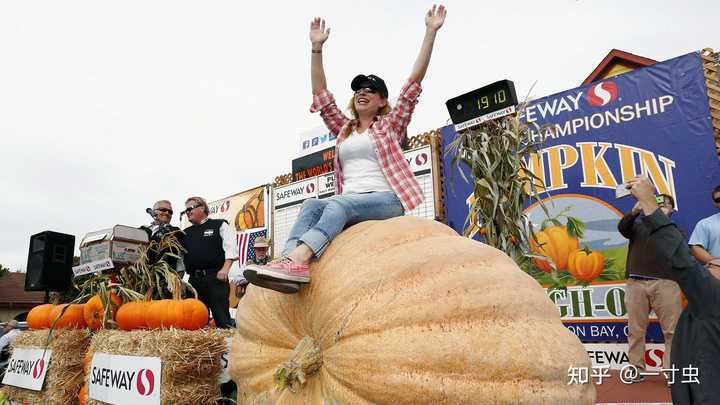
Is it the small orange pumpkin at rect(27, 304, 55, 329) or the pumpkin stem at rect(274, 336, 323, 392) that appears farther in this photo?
the small orange pumpkin at rect(27, 304, 55, 329)

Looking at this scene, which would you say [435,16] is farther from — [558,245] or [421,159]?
[421,159]

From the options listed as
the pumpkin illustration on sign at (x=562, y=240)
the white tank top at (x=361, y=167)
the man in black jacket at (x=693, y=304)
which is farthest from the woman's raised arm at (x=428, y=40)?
the pumpkin illustration on sign at (x=562, y=240)

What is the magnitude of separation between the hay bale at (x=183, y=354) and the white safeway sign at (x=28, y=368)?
36.6 inches

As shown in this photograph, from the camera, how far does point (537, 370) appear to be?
1231mm

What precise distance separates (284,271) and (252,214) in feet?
32.3

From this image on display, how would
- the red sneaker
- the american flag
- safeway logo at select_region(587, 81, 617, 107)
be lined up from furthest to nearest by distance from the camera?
the american flag
safeway logo at select_region(587, 81, 617, 107)
the red sneaker

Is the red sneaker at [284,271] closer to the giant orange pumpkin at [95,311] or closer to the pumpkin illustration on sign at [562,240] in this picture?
the giant orange pumpkin at [95,311]

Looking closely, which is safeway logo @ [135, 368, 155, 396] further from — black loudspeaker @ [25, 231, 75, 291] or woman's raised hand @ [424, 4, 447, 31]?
black loudspeaker @ [25, 231, 75, 291]

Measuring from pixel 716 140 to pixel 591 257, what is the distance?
5.85 ft

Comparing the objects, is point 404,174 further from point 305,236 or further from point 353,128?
point 305,236

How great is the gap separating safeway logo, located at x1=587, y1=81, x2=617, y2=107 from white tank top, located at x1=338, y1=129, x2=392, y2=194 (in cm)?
447

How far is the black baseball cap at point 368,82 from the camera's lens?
2328 millimetres

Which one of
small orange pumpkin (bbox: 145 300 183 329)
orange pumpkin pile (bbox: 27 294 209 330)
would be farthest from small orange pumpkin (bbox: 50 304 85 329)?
small orange pumpkin (bbox: 145 300 183 329)

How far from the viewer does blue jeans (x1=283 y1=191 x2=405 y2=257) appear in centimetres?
170
